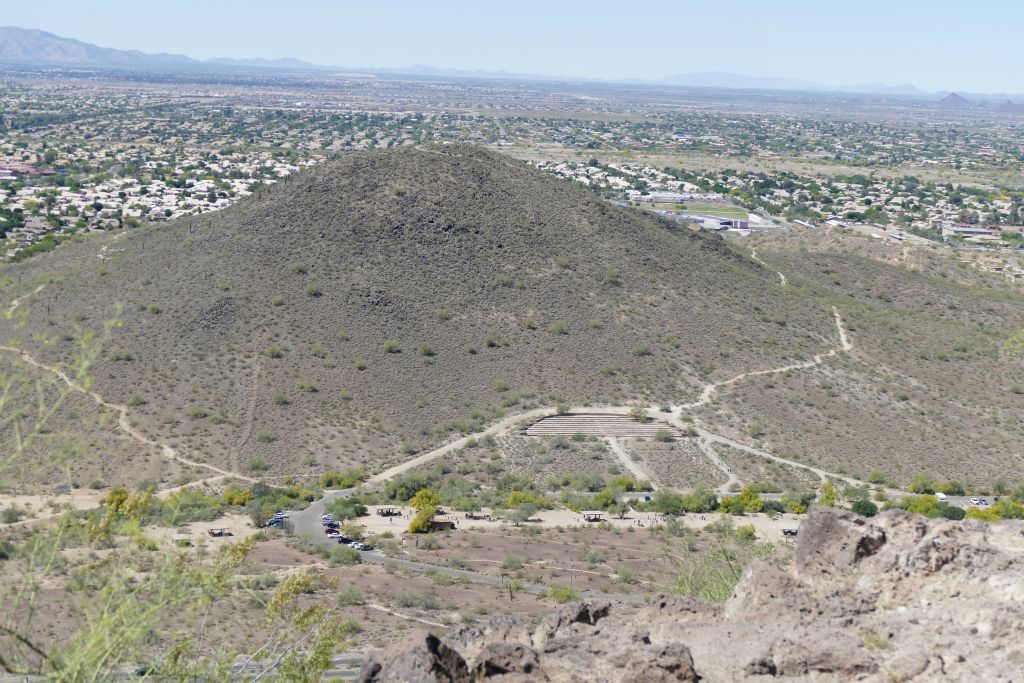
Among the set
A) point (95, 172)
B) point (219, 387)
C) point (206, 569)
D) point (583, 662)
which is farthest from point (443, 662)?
point (95, 172)

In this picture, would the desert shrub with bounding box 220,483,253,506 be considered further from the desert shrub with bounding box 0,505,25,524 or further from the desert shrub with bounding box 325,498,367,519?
the desert shrub with bounding box 0,505,25,524

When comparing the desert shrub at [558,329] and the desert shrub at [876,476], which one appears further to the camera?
the desert shrub at [558,329]

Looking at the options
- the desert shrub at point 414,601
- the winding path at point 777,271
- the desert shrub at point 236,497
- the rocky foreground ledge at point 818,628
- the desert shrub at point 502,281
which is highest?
the rocky foreground ledge at point 818,628

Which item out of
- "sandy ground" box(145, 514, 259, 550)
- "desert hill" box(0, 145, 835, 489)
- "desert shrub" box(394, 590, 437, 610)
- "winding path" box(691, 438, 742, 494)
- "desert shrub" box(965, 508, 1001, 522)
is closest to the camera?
"desert shrub" box(394, 590, 437, 610)

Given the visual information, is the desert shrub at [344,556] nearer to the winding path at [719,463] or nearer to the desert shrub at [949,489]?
the winding path at [719,463]

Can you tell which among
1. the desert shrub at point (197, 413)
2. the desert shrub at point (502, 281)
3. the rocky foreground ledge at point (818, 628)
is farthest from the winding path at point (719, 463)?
the rocky foreground ledge at point (818, 628)

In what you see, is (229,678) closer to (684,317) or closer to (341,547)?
(341,547)

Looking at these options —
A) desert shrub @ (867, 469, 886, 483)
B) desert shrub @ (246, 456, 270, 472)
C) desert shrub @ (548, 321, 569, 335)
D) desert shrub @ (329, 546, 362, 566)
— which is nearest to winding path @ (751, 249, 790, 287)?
desert shrub @ (548, 321, 569, 335)
